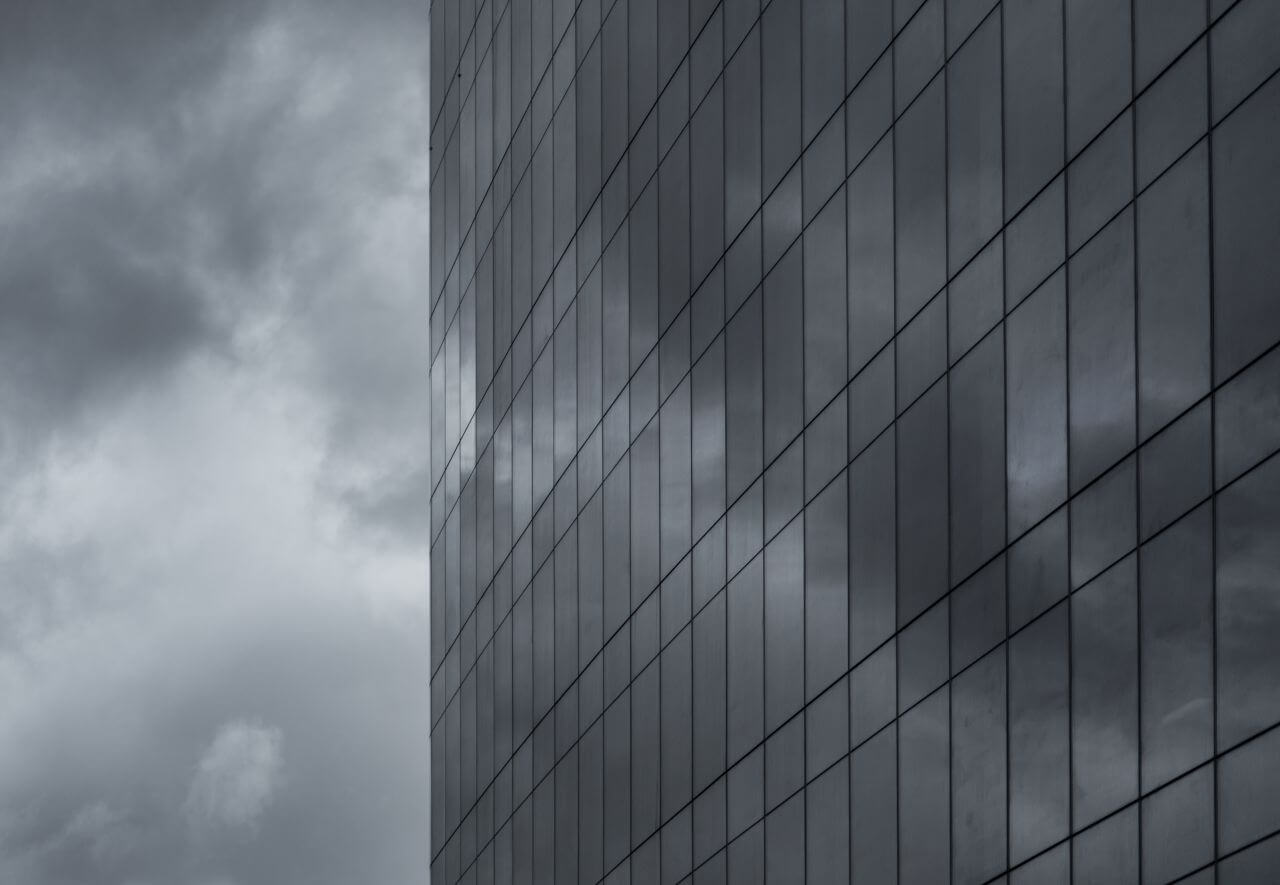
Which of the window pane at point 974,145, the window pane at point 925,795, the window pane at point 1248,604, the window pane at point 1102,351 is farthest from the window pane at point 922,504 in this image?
the window pane at point 1248,604

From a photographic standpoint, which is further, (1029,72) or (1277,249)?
(1029,72)

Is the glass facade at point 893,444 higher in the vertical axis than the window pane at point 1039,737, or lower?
higher

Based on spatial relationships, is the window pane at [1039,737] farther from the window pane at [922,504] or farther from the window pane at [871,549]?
the window pane at [871,549]

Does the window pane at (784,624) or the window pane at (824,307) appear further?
the window pane at (784,624)

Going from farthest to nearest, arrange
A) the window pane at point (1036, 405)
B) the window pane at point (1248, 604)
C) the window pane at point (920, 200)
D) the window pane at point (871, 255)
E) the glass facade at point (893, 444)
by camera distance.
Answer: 1. the window pane at point (871, 255)
2. the window pane at point (920, 200)
3. the window pane at point (1036, 405)
4. the glass facade at point (893, 444)
5. the window pane at point (1248, 604)

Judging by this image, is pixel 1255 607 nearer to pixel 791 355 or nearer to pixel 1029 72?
pixel 1029 72

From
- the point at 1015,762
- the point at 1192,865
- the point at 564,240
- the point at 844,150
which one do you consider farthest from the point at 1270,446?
the point at 564,240

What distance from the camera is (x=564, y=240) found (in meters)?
59.8

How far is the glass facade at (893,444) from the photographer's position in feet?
90.4

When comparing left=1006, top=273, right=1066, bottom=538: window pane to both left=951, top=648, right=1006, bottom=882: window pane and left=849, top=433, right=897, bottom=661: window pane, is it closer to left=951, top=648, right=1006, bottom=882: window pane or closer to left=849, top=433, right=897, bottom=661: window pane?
left=951, top=648, right=1006, bottom=882: window pane

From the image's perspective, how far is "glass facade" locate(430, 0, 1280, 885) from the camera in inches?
1085

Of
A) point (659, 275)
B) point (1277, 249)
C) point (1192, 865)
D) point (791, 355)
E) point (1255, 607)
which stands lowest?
point (1192, 865)

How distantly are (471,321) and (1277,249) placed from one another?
4698cm

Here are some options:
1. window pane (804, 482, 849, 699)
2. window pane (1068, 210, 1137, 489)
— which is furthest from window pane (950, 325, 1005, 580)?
window pane (804, 482, 849, 699)
